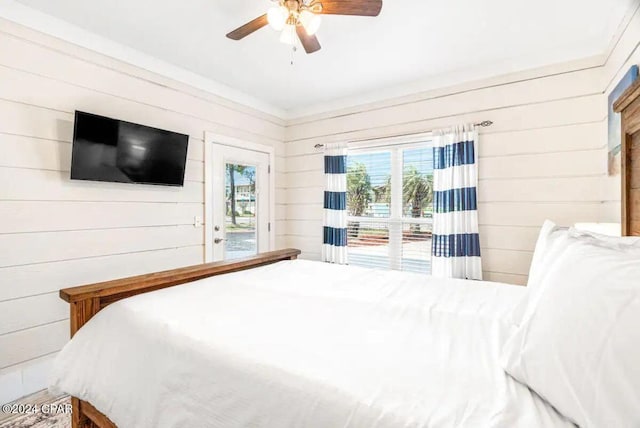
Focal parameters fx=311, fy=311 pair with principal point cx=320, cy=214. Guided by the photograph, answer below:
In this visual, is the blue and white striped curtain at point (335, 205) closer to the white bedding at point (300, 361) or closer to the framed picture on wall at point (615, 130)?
the white bedding at point (300, 361)

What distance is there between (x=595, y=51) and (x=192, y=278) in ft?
11.6

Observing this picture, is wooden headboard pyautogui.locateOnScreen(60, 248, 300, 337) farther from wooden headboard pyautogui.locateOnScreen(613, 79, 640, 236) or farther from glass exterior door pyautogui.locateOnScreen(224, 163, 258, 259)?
wooden headboard pyautogui.locateOnScreen(613, 79, 640, 236)

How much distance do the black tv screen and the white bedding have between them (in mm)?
1382

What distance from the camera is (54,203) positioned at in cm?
224

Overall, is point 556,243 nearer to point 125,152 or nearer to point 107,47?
point 125,152

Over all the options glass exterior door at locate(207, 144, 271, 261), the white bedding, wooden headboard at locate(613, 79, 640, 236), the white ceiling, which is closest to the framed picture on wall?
the white ceiling

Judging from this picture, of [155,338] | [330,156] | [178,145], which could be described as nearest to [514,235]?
[330,156]

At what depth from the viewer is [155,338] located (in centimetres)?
119

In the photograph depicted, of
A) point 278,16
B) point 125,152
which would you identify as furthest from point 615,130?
point 125,152

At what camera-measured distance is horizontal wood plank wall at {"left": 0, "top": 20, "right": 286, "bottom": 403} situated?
6.73ft

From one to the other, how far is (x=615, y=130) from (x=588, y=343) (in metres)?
2.20

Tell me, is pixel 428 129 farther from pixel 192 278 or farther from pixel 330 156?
pixel 192 278

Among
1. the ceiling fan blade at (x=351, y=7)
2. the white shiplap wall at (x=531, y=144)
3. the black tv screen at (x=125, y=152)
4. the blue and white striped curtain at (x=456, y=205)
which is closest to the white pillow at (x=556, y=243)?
the white shiplap wall at (x=531, y=144)

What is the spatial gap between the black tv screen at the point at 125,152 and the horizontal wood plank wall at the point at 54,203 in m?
0.12
